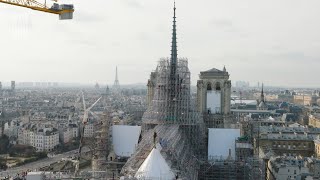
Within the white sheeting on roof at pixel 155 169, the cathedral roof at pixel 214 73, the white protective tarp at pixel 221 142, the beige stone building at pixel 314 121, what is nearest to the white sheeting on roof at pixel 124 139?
the white protective tarp at pixel 221 142

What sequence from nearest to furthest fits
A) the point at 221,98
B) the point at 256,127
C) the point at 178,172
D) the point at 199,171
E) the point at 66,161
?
the point at 178,172, the point at 199,171, the point at 221,98, the point at 66,161, the point at 256,127

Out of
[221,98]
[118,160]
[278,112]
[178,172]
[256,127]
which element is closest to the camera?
[178,172]

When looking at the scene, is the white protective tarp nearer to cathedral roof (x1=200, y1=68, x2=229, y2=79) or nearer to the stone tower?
the stone tower

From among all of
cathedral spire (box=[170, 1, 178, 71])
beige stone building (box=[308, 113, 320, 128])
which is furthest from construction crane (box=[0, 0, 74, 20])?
beige stone building (box=[308, 113, 320, 128])

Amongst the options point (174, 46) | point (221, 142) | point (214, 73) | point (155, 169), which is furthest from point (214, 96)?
point (155, 169)

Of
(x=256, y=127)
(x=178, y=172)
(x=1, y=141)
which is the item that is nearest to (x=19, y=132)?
(x=1, y=141)

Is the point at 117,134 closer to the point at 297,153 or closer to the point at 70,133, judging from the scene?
the point at 297,153

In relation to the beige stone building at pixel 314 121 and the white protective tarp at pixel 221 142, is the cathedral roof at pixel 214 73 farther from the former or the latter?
the beige stone building at pixel 314 121
